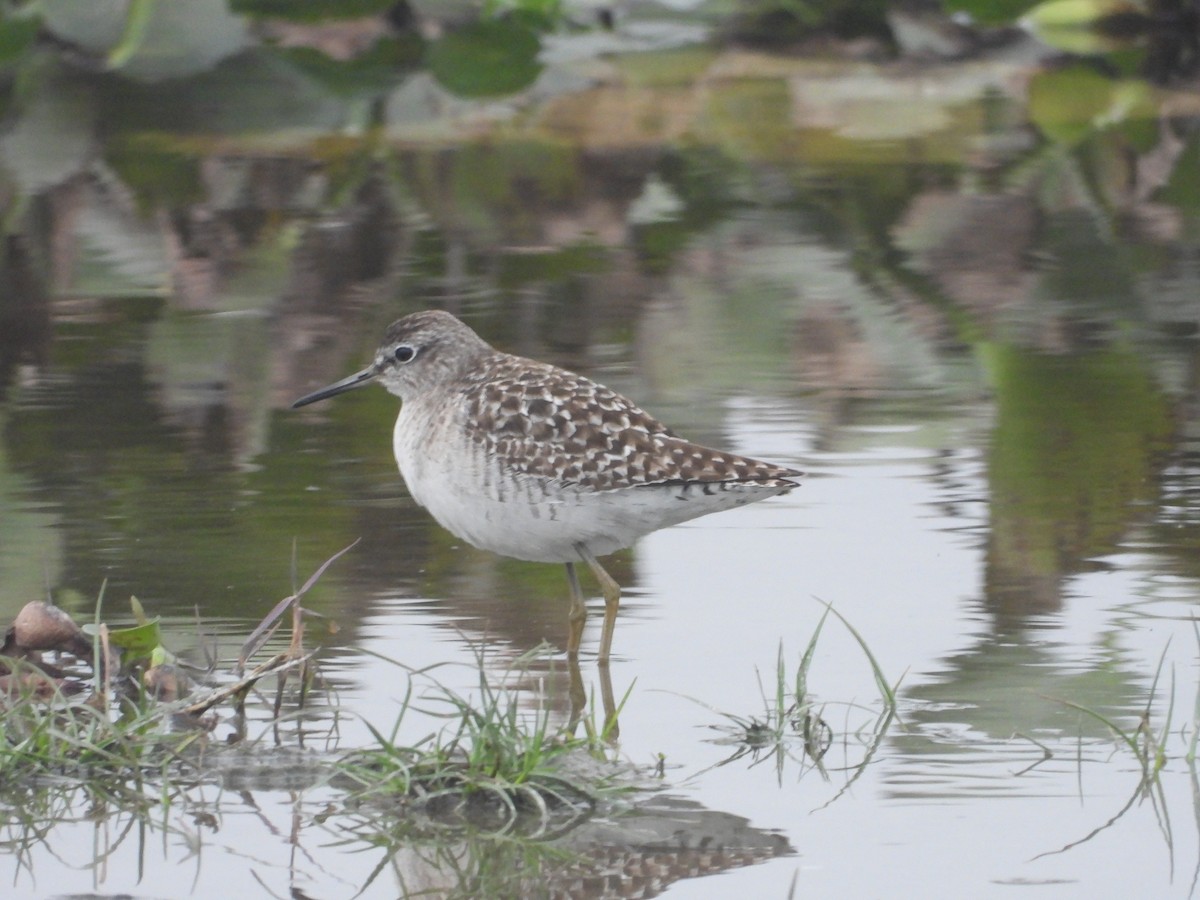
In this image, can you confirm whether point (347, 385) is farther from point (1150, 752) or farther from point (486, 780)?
point (1150, 752)

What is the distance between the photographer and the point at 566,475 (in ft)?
22.5

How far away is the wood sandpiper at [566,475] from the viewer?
6.80 meters

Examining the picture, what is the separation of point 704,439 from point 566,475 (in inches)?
86.0

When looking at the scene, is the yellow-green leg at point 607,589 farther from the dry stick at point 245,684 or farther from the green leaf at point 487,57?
the green leaf at point 487,57

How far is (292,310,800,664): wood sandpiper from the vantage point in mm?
6797

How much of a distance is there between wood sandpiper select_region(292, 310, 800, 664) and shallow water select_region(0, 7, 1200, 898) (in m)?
0.30

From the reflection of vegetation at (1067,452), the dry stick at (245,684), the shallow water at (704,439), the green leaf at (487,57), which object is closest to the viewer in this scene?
the shallow water at (704,439)

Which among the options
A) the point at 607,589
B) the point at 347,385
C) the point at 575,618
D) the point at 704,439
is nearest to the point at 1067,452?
the point at 704,439

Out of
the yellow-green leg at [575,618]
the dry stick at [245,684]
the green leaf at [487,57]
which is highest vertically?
the green leaf at [487,57]

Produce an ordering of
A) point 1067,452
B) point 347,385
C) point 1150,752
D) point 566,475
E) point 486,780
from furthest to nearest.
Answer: point 1067,452
point 347,385
point 566,475
point 1150,752
point 486,780

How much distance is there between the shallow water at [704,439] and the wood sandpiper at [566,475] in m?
0.30

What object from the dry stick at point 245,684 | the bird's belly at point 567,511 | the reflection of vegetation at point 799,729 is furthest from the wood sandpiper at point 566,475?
the dry stick at point 245,684

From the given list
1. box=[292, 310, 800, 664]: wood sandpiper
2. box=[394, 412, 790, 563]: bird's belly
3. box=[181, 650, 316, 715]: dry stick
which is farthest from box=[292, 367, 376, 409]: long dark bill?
box=[181, 650, 316, 715]: dry stick

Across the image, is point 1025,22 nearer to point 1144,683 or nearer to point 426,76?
point 426,76
